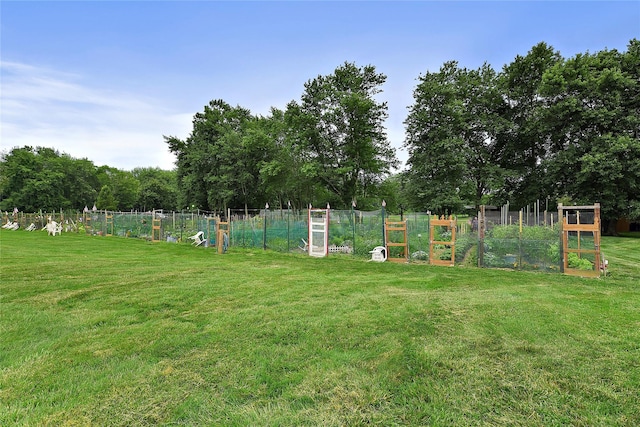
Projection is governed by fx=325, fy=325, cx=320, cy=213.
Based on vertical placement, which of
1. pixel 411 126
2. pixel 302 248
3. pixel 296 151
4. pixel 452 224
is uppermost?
pixel 411 126

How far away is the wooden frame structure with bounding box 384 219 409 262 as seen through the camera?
11180 mm

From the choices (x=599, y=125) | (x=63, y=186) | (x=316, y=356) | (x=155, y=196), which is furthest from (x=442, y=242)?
(x=63, y=186)

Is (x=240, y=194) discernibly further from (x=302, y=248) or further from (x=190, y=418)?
(x=190, y=418)

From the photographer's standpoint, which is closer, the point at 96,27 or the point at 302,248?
the point at 96,27

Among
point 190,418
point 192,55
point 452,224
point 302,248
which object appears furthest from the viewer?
point 192,55

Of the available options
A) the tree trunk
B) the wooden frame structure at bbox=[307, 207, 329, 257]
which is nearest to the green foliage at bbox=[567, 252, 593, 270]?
the wooden frame structure at bbox=[307, 207, 329, 257]

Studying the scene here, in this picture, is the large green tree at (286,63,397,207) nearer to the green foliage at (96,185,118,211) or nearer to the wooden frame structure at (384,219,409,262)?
the wooden frame structure at (384,219,409,262)

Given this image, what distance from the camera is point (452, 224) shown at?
1018 centimetres

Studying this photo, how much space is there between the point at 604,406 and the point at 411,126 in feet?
92.6

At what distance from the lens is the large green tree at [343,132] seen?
27578 mm

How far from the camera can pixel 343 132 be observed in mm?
28422

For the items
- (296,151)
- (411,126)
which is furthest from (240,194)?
(411,126)

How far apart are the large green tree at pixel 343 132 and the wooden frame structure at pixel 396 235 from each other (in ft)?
51.2

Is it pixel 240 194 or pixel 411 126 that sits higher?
pixel 411 126
